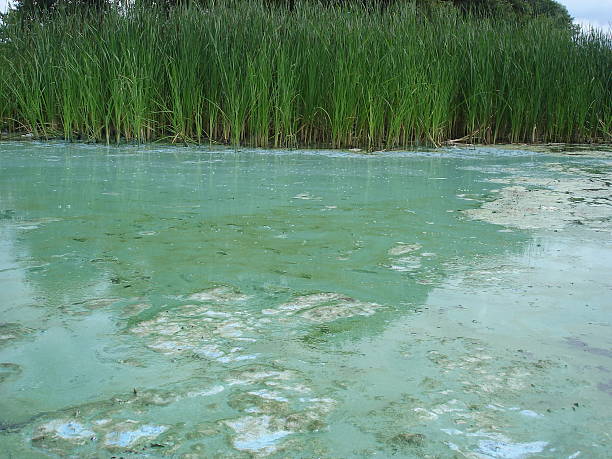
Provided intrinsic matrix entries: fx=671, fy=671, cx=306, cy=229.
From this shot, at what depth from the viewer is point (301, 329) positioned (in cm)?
158

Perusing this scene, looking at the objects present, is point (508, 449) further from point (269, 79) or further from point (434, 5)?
point (434, 5)

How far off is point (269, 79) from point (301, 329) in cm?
443

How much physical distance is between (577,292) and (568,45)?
5991 mm

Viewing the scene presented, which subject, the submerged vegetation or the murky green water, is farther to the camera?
the submerged vegetation

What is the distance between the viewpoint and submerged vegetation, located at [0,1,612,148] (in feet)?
18.9

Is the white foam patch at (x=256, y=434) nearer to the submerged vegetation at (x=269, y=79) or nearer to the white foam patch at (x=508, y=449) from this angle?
the white foam patch at (x=508, y=449)

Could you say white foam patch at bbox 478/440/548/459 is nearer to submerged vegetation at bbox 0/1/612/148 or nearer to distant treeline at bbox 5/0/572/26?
submerged vegetation at bbox 0/1/612/148

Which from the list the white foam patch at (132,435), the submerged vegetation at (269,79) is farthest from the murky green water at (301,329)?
the submerged vegetation at (269,79)

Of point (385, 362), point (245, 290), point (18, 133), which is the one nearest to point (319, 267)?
point (245, 290)

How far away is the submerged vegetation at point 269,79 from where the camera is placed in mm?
5762

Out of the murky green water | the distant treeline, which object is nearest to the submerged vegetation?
the distant treeline

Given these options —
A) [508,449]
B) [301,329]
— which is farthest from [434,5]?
[508,449]

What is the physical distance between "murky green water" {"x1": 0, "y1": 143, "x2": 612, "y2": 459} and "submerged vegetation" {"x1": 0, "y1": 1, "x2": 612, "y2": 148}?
277cm

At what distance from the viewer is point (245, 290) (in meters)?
1.86
